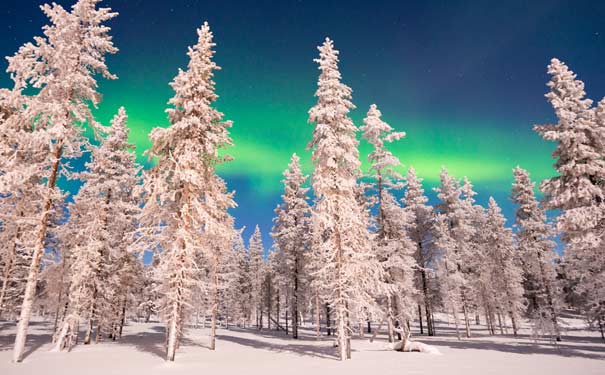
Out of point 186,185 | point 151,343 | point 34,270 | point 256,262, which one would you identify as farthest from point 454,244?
point 256,262

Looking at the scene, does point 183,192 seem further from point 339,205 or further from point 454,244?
point 454,244

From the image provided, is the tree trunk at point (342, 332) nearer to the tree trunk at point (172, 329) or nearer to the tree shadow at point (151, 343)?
the tree trunk at point (172, 329)

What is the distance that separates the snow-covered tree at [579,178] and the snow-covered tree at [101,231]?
24433 millimetres

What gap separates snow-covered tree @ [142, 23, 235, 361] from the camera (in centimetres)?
1506

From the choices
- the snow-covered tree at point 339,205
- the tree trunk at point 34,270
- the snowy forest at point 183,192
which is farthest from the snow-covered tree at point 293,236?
the tree trunk at point 34,270

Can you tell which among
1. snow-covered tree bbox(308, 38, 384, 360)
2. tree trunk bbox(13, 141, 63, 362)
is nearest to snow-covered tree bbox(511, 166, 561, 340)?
snow-covered tree bbox(308, 38, 384, 360)

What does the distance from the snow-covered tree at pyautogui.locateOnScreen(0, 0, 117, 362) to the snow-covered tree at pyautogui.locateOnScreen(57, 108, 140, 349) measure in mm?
3938

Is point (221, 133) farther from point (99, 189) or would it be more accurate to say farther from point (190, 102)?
point (99, 189)

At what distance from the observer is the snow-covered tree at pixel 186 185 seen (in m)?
15.1

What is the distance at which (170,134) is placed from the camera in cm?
1608

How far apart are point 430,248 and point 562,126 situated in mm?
17664

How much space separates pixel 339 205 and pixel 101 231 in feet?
52.8

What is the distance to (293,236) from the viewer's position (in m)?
34.0

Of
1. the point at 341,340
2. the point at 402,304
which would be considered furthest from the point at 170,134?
the point at 402,304
